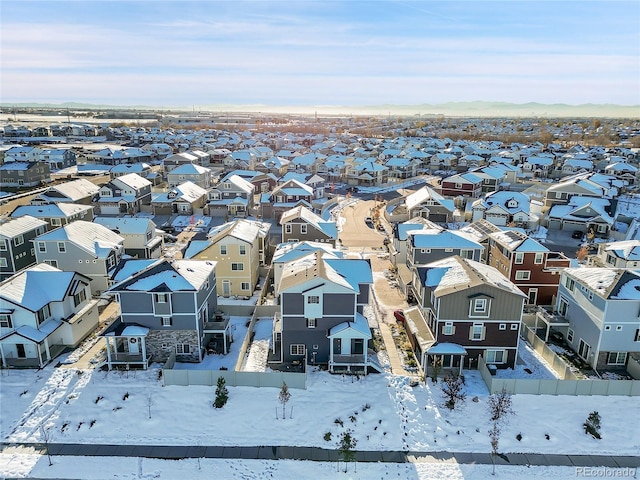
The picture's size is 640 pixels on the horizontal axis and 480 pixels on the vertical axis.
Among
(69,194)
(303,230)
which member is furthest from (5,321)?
(69,194)

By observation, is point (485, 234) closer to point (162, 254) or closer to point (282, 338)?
point (282, 338)

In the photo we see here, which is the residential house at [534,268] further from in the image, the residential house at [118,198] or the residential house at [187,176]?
the residential house at [187,176]

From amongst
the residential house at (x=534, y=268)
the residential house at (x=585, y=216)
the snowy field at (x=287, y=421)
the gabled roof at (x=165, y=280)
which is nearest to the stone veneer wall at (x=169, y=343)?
the snowy field at (x=287, y=421)

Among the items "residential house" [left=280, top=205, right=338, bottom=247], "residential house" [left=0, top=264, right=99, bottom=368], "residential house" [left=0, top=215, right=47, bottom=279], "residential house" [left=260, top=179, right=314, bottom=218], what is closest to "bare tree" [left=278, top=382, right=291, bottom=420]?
"residential house" [left=0, top=264, right=99, bottom=368]

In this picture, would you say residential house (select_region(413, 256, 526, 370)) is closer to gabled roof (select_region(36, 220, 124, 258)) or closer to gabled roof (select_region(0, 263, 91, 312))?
gabled roof (select_region(0, 263, 91, 312))

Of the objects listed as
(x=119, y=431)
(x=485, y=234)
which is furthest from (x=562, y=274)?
(x=119, y=431)

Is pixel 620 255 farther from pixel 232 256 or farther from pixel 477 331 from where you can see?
pixel 232 256
